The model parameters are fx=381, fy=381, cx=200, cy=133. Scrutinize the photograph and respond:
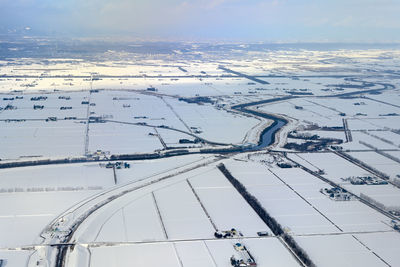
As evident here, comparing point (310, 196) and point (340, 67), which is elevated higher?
point (340, 67)

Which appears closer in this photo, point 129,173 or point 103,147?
point 129,173

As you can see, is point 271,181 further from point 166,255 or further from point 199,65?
point 199,65

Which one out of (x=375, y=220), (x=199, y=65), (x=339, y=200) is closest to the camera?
(x=375, y=220)

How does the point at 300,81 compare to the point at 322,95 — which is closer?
the point at 322,95

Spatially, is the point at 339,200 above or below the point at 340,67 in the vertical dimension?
below

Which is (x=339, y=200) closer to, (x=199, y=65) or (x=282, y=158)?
(x=282, y=158)

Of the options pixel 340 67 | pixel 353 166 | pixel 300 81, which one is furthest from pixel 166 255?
pixel 340 67

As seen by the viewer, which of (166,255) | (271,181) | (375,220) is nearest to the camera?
(166,255)

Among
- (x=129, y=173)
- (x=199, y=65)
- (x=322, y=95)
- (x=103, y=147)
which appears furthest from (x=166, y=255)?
(x=199, y=65)

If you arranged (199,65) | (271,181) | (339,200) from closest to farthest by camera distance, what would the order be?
1. (339,200)
2. (271,181)
3. (199,65)
